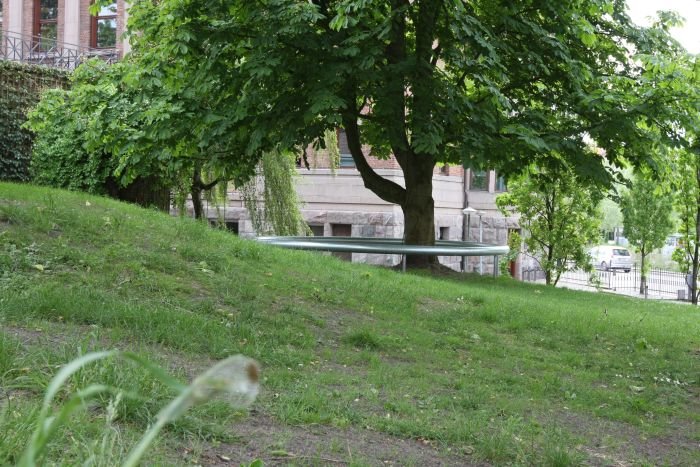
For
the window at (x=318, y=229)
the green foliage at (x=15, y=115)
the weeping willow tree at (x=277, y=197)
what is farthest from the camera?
the window at (x=318, y=229)

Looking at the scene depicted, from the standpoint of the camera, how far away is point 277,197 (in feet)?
70.7

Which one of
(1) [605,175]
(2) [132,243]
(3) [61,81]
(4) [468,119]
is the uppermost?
(3) [61,81]

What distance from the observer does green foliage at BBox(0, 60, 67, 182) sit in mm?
18656

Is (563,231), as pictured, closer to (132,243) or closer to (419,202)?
(419,202)

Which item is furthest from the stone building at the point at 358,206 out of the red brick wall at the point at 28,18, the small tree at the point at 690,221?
the red brick wall at the point at 28,18

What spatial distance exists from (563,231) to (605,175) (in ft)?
42.5

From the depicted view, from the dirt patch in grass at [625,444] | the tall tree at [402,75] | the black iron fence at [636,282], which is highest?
the tall tree at [402,75]

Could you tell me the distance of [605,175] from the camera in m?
13.1

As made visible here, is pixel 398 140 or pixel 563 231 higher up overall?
pixel 398 140

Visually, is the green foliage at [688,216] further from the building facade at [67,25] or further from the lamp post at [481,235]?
the building facade at [67,25]

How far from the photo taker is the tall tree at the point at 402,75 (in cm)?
1105

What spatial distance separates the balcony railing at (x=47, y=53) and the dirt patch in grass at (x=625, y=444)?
2302 centimetres

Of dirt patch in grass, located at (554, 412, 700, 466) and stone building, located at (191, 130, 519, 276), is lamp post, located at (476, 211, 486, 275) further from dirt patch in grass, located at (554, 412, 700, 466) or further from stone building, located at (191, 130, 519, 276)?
dirt patch in grass, located at (554, 412, 700, 466)

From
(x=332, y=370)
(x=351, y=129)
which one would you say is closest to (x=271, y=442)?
(x=332, y=370)
